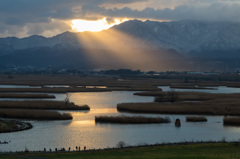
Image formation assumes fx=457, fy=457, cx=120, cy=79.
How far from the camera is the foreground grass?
127 feet

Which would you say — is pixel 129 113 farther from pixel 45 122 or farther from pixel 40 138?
pixel 40 138

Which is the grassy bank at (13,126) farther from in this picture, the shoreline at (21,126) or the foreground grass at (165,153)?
the foreground grass at (165,153)

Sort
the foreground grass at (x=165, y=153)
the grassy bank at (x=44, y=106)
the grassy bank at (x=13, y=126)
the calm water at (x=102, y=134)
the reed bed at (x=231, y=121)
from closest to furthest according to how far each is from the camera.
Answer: the foreground grass at (x=165, y=153)
the calm water at (x=102, y=134)
the grassy bank at (x=13, y=126)
the reed bed at (x=231, y=121)
the grassy bank at (x=44, y=106)

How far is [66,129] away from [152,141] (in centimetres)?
1356

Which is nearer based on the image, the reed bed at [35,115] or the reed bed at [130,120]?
the reed bed at [130,120]

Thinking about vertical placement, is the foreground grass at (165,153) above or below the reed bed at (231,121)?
above

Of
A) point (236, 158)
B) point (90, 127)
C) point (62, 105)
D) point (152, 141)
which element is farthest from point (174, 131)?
point (62, 105)

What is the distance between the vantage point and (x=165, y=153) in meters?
40.9

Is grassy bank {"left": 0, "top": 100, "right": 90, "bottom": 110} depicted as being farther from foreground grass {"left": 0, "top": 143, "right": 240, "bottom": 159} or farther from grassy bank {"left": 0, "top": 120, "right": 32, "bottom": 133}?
foreground grass {"left": 0, "top": 143, "right": 240, "bottom": 159}

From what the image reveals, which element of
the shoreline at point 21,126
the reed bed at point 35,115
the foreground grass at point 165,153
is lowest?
the foreground grass at point 165,153

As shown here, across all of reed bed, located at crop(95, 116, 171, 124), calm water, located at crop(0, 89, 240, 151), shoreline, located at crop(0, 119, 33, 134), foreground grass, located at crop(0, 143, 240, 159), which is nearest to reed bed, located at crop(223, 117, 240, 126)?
calm water, located at crop(0, 89, 240, 151)

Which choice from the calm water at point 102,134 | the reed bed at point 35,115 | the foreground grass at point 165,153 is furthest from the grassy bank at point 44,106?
the foreground grass at point 165,153

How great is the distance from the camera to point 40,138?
5412 cm

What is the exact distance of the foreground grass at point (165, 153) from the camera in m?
38.8
